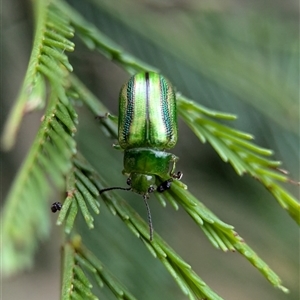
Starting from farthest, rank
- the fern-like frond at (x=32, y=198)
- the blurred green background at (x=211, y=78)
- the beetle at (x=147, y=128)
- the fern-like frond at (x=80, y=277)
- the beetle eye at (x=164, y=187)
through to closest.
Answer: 1. the blurred green background at (x=211, y=78)
2. the beetle at (x=147, y=128)
3. the beetle eye at (x=164, y=187)
4. the fern-like frond at (x=80, y=277)
5. the fern-like frond at (x=32, y=198)

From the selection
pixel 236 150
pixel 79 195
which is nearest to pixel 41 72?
pixel 79 195

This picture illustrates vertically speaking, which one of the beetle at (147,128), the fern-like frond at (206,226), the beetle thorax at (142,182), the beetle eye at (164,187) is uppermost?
the beetle at (147,128)

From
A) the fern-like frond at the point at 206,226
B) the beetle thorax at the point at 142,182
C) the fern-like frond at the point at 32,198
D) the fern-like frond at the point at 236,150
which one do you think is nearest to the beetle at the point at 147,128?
the beetle thorax at the point at 142,182

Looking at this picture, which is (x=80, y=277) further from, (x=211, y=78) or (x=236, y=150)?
(x=211, y=78)

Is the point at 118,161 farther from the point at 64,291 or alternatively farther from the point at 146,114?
the point at 64,291

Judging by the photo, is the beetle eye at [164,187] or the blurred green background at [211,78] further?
the blurred green background at [211,78]

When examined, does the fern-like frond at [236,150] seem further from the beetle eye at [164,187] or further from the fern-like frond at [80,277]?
the fern-like frond at [80,277]

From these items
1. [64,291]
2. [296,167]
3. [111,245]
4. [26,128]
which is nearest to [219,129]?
[64,291]

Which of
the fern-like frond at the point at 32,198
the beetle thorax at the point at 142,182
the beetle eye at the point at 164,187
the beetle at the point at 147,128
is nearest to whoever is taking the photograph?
the fern-like frond at the point at 32,198

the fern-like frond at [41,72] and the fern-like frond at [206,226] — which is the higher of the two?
the fern-like frond at [41,72]
